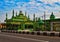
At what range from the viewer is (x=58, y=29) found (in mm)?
72312

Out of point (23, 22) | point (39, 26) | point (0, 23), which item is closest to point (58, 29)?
point (39, 26)

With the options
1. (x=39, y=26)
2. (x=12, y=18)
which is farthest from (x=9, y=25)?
(x=39, y=26)

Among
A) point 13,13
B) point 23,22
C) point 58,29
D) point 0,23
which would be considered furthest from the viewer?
point 0,23

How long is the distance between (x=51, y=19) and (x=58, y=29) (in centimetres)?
436

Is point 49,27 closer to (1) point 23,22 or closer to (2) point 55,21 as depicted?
(2) point 55,21

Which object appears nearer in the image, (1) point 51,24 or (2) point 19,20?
(1) point 51,24

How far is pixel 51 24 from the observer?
7288 cm

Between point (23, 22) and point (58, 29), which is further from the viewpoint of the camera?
point (23, 22)

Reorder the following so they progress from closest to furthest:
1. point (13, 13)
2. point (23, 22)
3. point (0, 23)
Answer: point (23, 22), point (13, 13), point (0, 23)

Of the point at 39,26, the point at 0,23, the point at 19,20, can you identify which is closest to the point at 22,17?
the point at 19,20

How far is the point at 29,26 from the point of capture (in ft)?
371

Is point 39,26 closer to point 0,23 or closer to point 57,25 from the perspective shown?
point 57,25

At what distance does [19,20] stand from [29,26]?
6959mm

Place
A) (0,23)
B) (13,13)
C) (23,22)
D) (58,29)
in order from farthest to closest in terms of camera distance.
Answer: (0,23)
(13,13)
(23,22)
(58,29)
